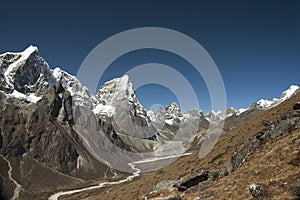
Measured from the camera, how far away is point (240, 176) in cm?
2470

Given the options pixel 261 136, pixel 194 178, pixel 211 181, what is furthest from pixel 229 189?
pixel 261 136

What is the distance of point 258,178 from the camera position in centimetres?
2220

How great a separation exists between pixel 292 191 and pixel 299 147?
681 centimetres

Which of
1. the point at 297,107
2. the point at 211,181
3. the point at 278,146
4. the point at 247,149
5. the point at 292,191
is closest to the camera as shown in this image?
the point at 292,191

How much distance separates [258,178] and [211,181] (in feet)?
25.6

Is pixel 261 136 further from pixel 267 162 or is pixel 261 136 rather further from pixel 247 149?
pixel 267 162

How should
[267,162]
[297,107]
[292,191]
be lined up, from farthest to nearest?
[297,107] < [267,162] < [292,191]

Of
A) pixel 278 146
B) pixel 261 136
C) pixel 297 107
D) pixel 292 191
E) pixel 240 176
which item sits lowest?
pixel 292 191

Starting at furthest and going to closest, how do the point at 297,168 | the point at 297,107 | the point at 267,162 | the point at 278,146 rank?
→ 1. the point at 297,107
2. the point at 278,146
3. the point at 267,162
4. the point at 297,168

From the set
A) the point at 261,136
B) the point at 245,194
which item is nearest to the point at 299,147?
the point at 245,194

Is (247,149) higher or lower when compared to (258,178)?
higher

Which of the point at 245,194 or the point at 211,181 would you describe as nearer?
the point at 245,194

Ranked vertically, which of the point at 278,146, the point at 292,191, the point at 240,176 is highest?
the point at 278,146

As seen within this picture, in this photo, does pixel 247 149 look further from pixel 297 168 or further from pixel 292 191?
pixel 292 191
